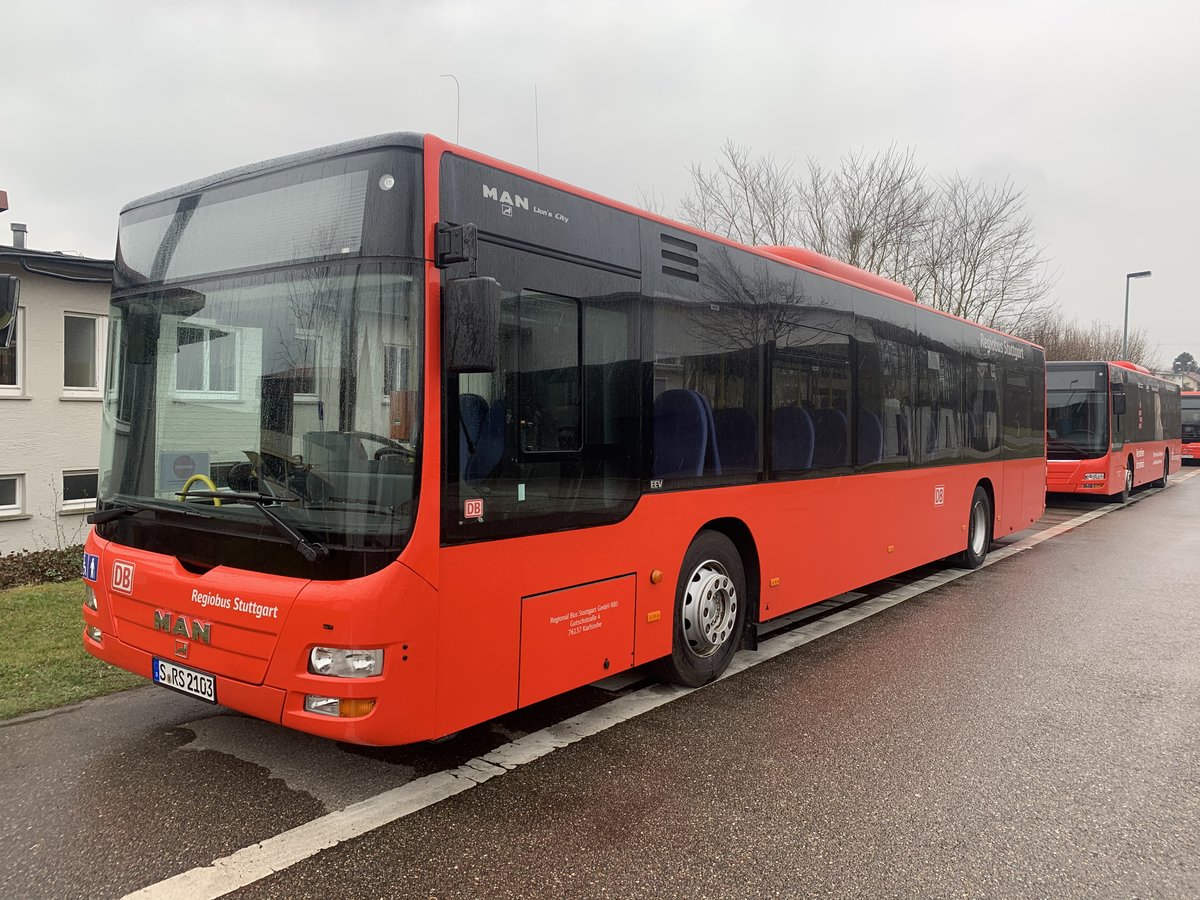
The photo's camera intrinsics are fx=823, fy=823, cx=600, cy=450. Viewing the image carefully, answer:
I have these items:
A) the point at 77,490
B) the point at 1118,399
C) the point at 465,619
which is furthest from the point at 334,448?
the point at 1118,399

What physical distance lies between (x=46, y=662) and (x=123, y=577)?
2.15 meters

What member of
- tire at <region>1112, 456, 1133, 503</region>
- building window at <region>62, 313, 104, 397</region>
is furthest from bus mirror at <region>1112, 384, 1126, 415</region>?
building window at <region>62, 313, 104, 397</region>

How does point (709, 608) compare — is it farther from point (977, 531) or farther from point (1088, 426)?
point (1088, 426)

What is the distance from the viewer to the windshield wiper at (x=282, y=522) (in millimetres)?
3277

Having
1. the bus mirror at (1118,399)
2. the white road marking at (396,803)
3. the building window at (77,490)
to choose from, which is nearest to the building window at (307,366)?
the white road marking at (396,803)

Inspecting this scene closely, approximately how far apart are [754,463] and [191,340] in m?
3.49

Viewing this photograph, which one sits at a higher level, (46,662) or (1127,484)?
(1127,484)

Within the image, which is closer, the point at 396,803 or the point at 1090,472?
the point at 396,803

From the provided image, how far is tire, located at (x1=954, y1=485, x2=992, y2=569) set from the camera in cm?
976

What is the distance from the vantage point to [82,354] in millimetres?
12391

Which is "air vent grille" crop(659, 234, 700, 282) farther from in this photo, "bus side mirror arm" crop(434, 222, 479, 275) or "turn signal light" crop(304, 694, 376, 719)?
"turn signal light" crop(304, 694, 376, 719)

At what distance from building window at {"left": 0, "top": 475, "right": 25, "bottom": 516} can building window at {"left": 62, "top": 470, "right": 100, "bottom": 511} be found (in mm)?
529

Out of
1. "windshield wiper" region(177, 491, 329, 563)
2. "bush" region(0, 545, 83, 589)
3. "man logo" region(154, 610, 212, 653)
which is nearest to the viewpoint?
"windshield wiper" region(177, 491, 329, 563)

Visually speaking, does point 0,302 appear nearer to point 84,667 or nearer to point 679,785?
point 84,667
